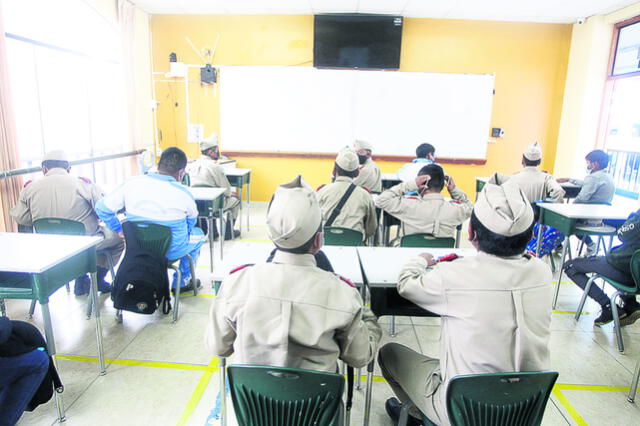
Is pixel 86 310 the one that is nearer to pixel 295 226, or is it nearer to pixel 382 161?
pixel 295 226

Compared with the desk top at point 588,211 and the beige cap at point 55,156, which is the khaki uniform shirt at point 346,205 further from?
the beige cap at point 55,156

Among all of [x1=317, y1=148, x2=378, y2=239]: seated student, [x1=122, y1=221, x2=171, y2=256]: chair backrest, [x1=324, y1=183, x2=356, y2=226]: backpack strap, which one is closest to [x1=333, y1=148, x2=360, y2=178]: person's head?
[x1=317, y1=148, x2=378, y2=239]: seated student

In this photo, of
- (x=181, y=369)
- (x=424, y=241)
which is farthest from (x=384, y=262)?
(x=181, y=369)

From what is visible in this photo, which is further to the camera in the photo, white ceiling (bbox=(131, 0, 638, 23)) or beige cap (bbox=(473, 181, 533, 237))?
white ceiling (bbox=(131, 0, 638, 23))

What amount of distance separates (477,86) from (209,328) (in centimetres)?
659

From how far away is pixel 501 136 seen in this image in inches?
272

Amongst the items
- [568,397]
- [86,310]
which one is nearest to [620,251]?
[568,397]

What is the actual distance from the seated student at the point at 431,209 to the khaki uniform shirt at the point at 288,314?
1.85 metres

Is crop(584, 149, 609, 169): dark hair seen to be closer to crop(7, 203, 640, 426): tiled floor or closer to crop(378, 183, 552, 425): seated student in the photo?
crop(7, 203, 640, 426): tiled floor

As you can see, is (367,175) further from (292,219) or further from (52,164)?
(292,219)

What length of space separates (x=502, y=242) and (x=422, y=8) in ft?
18.9

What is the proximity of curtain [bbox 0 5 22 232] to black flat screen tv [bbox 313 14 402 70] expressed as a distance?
13.8ft

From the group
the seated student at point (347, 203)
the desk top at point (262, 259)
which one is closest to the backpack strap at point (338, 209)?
the seated student at point (347, 203)

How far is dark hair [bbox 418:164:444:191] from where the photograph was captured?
9.73 ft
